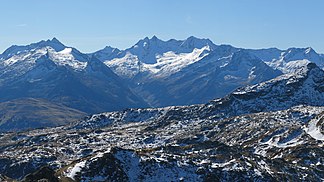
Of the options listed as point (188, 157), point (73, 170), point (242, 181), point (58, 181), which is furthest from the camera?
point (188, 157)

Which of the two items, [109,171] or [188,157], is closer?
[109,171]

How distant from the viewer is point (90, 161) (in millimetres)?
173375

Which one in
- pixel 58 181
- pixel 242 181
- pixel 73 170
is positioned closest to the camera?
pixel 58 181

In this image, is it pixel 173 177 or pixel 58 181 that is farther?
pixel 173 177

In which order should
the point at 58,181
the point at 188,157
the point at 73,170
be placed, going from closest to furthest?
the point at 58,181, the point at 73,170, the point at 188,157

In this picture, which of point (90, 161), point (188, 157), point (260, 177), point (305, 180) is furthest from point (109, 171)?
point (305, 180)

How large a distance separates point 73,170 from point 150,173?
26658 millimetres

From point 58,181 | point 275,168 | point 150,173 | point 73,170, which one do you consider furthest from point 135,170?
point 275,168

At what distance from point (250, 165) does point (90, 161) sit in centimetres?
6061

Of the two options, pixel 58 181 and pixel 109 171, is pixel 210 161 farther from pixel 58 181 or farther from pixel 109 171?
pixel 58 181

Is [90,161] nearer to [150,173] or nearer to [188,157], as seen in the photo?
[150,173]

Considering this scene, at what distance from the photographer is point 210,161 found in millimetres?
196125

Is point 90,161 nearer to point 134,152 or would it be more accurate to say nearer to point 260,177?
point 134,152

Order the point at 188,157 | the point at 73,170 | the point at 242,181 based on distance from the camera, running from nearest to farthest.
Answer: the point at 73,170, the point at 242,181, the point at 188,157
